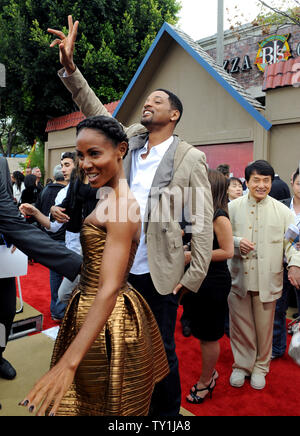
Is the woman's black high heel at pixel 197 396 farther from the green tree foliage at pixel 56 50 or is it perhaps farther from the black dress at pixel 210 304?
the green tree foliage at pixel 56 50

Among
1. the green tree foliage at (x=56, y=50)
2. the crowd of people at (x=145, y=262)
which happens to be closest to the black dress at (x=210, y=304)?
the crowd of people at (x=145, y=262)

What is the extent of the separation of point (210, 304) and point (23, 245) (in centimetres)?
147

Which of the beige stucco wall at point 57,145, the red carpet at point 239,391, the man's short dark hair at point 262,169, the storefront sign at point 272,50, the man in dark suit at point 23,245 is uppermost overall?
the storefront sign at point 272,50

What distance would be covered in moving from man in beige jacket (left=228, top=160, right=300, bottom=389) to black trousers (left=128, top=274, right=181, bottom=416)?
1.10m

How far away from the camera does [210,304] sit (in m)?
2.73

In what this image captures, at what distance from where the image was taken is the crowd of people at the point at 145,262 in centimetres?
138

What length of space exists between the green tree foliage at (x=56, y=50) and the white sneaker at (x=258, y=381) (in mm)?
13405

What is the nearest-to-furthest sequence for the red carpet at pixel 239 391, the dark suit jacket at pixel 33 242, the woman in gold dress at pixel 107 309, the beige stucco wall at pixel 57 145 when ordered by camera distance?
the woman in gold dress at pixel 107 309 < the dark suit jacket at pixel 33 242 < the red carpet at pixel 239 391 < the beige stucco wall at pixel 57 145

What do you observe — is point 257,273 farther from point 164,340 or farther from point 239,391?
point 164,340

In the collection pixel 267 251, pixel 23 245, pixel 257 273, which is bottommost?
pixel 257 273

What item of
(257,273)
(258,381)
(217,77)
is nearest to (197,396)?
(258,381)

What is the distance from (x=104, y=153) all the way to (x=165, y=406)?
1625 mm

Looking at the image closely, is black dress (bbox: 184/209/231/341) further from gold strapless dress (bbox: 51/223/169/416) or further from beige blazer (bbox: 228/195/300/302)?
gold strapless dress (bbox: 51/223/169/416)
